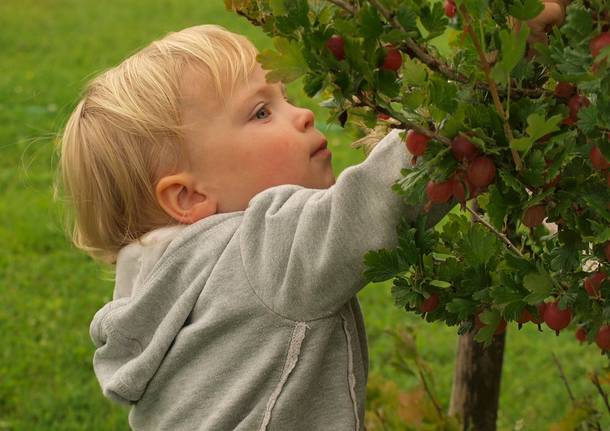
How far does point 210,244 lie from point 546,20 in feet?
3.41

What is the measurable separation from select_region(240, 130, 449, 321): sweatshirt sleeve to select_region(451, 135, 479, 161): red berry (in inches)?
13.4

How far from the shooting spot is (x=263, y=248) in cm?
220

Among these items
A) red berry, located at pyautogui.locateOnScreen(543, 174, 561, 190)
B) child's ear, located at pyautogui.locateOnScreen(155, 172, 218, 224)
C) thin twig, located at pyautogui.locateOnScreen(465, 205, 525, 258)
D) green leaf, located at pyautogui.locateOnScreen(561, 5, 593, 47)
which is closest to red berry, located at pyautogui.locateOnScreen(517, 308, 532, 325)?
thin twig, located at pyautogui.locateOnScreen(465, 205, 525, 258)

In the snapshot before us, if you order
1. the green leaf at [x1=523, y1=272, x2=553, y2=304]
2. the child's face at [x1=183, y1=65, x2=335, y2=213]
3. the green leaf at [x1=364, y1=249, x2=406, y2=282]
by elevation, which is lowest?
the child's face at [x1=183, y1=65, x2=335, y2=213]

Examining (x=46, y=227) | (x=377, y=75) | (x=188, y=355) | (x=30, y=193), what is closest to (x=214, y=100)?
(x=188, y=355)

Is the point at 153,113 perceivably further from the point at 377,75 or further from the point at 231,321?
the point at 377,75

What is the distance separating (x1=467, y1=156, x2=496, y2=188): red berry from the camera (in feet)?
5.01

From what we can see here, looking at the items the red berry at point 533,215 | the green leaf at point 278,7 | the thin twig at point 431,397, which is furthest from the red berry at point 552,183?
the thin twig at point 431,397

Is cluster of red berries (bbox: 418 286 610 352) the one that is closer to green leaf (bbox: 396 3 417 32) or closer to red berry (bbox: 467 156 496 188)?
red berry (bbox: 467 156 496 188)

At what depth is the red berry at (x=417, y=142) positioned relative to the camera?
1.58m

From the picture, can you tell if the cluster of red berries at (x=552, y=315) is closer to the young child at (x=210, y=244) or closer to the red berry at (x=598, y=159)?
the young child at (x=210, y=244)

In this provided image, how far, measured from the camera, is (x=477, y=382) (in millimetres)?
3285

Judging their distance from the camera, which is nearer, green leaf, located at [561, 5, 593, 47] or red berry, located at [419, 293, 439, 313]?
green leaf, located at [561, 5, 593, 47]

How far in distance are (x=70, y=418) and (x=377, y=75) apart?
3.66m
